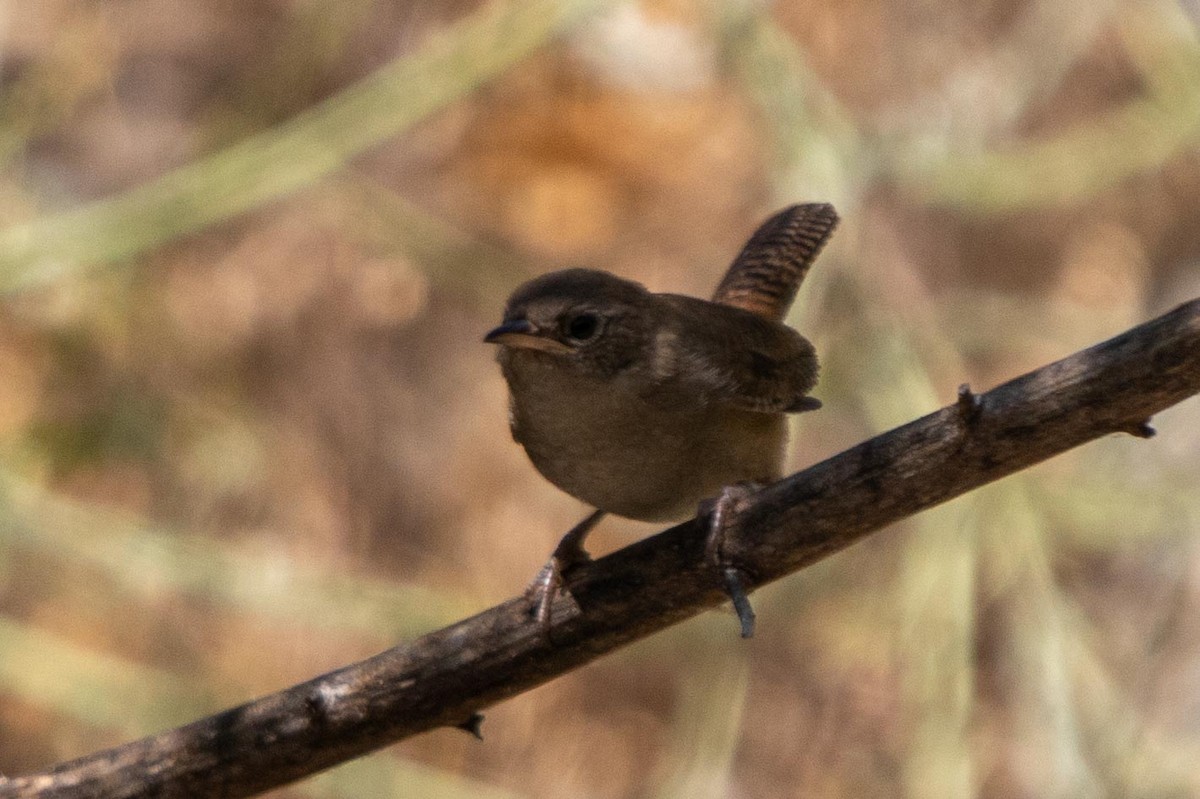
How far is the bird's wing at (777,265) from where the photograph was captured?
395 centimetres

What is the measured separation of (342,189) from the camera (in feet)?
20.9

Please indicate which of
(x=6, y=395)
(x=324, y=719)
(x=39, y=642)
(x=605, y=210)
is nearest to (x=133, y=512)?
(x=6, y=395)

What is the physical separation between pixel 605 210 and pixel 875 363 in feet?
8.95

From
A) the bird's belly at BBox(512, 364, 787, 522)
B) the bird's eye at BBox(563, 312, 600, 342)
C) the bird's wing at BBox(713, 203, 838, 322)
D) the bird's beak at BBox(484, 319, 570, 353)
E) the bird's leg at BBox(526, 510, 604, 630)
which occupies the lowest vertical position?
the bird's leg at BBox(526, 510, 604, 630)

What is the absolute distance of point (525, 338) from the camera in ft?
9.96

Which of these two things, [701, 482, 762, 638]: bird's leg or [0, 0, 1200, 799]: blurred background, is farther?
[0, 0, 1200, 799]: blurred background

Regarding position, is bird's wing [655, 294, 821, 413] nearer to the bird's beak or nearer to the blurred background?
the bird's beak

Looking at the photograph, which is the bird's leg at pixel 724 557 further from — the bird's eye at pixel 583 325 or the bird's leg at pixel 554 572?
the bird's eye at pixel 583 325

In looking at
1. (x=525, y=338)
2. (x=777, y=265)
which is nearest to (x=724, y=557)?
(x=525, y=338)

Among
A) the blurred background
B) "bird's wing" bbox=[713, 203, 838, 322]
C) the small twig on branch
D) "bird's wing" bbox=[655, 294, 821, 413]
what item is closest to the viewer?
the small twig on branch

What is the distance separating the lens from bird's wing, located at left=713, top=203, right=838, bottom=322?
13.0 feet

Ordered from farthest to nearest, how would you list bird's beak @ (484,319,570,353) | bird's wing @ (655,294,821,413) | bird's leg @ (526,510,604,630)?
bird's wing @ (655,294,821,413) < bird's beak @ (484,319,570,353) < bird's leg @ (526,510,604,630)

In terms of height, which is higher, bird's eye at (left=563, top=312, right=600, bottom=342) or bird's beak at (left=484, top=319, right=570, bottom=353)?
bird's eye at (left=563, top=312, right=600, bottom=342)

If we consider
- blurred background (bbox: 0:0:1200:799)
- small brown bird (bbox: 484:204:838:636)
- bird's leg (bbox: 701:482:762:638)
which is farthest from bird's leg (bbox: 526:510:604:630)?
blurred background (bbox: 0:0:1200:799)
